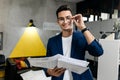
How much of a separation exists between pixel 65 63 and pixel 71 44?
0.67 ft

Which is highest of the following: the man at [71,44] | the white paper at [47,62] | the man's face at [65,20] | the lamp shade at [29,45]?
the man's face at [65,20]

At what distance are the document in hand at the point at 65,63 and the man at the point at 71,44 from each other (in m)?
0.07

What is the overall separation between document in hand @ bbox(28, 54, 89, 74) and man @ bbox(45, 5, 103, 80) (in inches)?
2.8

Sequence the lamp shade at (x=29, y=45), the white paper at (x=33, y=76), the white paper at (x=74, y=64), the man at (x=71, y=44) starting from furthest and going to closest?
the lamp shade at (x=29, y=45)
the white paper at (x=33, y=76)
the man at (x=71, y=44)
the white paper at (x=74, y=64)

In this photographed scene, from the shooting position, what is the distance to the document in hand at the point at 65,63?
1.25 meters

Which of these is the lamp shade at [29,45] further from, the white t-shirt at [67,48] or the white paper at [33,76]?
the white t-shirt at [67,48]

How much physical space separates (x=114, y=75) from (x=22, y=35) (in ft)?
9.46

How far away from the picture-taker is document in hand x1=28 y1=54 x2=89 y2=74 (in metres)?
1.25

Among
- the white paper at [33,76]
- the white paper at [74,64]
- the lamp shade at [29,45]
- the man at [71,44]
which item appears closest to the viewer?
the white paper at [74,64]

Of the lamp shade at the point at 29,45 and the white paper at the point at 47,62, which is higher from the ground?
the white paper at the point at 47,62

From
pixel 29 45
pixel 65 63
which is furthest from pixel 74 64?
pixel 29 45

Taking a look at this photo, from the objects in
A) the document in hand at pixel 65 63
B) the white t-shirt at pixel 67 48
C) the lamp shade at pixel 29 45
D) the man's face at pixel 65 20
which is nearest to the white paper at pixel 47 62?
the document in hand at pixel 65 63

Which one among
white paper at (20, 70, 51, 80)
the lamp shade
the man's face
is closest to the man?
the man's face

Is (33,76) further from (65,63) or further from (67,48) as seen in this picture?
(65,63)
